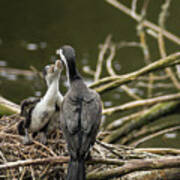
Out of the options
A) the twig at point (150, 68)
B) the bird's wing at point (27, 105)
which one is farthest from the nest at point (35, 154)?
the twig at point (150, 68)

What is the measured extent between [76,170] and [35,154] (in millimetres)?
786

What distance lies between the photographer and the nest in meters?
4.02

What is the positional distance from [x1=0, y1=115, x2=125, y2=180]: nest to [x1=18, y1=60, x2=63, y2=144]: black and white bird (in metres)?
0.08

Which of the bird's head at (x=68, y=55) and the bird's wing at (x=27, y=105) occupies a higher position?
the bird's head at (x=68, y=55)

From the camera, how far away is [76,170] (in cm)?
350

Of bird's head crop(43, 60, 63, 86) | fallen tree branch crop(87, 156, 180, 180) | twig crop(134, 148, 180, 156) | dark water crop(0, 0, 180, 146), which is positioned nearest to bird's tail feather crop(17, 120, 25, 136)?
bird's head crop(43, 60, 63, 86)

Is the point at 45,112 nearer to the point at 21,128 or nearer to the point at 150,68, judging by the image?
the point at 21,128

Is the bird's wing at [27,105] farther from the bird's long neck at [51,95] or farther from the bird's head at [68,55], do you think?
the bird's head at [68,55]

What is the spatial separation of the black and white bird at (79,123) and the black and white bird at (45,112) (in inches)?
22.0

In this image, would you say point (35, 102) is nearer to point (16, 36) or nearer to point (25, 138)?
point (25, 138)

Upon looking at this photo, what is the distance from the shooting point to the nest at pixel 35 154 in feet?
13.2

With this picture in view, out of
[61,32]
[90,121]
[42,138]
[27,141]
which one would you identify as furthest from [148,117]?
[61,32]

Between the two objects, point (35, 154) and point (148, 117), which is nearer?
point (35, 154)

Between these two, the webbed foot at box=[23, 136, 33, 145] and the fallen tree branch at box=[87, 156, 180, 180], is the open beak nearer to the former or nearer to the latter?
the webbed foot at box=[23, 136, 33, 145]
